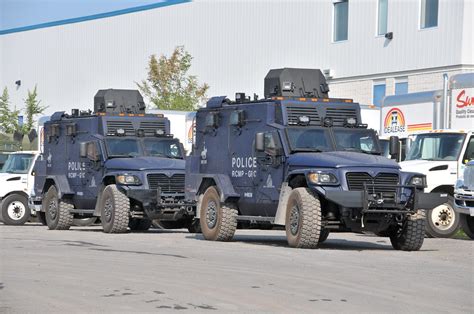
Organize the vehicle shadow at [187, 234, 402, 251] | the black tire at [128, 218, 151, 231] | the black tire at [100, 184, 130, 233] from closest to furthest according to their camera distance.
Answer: the vehicle shadow at [187, 234, 402, 251], the black tire at [100, 184, 130, 233], the black tire at [128, 218, 151, 231]

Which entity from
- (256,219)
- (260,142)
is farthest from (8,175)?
(260,142)

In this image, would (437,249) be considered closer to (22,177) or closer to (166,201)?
(166,201)

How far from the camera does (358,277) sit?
45.0 ft

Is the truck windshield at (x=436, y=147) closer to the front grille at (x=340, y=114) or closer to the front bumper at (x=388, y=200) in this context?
the front grille at (x=340, y=114)

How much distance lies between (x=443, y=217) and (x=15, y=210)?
12.3m

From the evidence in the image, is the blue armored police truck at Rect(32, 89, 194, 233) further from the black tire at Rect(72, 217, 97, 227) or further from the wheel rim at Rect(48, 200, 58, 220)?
the black tire at Rect(72, 217, 97, 227)

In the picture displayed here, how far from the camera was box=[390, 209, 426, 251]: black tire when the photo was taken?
18.7 metres

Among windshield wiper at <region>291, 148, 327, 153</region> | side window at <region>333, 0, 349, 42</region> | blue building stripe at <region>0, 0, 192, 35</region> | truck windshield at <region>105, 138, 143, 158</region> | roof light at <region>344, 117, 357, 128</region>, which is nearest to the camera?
windshield wiper at <region>291, 148, 327, 153</region>

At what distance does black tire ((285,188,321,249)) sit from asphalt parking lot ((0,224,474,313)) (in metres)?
0.27

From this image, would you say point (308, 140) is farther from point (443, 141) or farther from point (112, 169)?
point (112, 169)

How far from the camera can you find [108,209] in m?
24.0

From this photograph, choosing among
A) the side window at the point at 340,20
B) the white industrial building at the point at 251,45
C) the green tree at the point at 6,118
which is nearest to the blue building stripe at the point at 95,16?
the white industrial building at the point at 251,45

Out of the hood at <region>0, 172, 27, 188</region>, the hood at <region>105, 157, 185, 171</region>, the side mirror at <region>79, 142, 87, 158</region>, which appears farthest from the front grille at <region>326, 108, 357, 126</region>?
the hood at <region>0, 172, 27, 188</region>

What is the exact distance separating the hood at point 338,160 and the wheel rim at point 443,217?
4.95 metres
